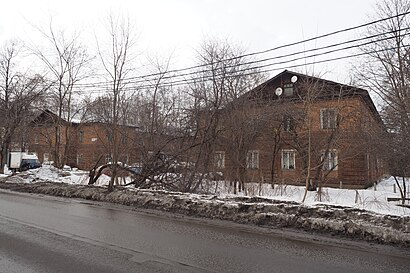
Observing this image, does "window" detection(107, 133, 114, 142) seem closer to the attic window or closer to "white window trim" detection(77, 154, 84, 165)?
the attic window

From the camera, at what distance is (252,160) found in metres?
20.0

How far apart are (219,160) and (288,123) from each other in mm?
6736

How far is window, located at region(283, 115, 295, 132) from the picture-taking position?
73.0 ft

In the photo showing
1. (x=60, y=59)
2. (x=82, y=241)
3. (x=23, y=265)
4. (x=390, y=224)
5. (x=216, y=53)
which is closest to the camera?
(x=23, y=265)

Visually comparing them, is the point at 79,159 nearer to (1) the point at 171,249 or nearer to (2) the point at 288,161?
(2) the point at 288,161

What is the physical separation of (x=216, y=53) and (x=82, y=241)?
1436 cm

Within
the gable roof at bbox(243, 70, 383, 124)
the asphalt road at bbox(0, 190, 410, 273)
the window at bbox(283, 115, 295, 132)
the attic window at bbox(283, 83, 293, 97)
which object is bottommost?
the asphalt road at bbox(0, 190, 410, 273)

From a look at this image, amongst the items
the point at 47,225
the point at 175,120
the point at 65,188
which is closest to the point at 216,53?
the point at 175,120

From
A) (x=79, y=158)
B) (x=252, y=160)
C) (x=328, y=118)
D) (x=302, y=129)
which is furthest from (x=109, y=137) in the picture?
(x=79, y=158)

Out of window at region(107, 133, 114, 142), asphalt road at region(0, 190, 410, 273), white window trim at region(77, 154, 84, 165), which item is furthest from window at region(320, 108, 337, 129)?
white window trim at region(77, 154, 84, 165)

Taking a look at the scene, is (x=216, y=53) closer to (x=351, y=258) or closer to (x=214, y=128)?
(x=214, y=128)

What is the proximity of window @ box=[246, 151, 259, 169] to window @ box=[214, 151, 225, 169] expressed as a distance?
1554 mm

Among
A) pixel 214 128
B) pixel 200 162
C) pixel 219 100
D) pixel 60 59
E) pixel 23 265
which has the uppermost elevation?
pixel 60 59

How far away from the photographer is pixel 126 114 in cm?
1834
